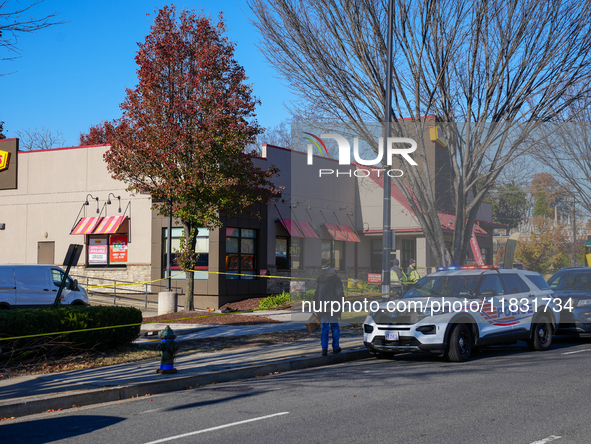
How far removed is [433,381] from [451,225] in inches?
686

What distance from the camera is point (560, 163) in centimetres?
2220

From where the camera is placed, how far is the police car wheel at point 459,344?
11.2 metres

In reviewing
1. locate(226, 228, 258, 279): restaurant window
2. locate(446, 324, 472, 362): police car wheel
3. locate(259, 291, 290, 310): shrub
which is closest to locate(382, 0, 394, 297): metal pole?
locate(446, 324, 472, 362): police car wheel

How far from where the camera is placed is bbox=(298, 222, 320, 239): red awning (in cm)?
2810

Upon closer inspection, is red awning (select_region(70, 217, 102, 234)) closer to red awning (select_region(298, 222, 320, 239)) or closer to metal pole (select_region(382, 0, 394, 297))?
red awning (select_region(298, 222, 320, 239))

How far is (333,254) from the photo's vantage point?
31156 mm

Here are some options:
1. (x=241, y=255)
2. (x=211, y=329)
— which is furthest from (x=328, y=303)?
(x=241, y=255)

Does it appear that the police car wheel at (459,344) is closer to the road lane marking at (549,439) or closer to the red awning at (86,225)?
the road lane marking at (549,439)

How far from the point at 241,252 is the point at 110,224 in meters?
5.87

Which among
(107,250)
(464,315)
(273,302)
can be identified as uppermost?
(107,250)

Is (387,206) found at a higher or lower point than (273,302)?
higher

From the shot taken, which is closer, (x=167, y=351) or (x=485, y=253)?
(x=167, y=351)

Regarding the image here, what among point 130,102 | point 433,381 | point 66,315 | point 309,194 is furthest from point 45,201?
point 433,381

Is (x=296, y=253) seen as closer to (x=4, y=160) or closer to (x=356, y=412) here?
(x=4, y=160)
